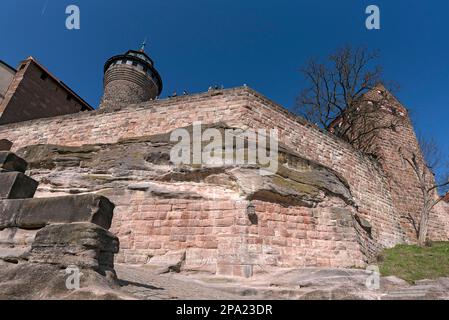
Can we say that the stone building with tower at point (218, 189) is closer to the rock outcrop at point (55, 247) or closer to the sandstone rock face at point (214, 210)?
the sandstone rock face at point (214, 210)

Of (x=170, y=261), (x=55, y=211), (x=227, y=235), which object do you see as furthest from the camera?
(x=227, y=235)

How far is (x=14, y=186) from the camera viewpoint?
4.54 metres

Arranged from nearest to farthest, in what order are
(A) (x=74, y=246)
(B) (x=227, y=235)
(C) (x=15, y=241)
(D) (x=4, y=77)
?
1. (A) (x=74, y=246)
2. (C) (x=15, y=241)
3. (B) (x=227, y=235)
4. (D) (x=4, y=77)

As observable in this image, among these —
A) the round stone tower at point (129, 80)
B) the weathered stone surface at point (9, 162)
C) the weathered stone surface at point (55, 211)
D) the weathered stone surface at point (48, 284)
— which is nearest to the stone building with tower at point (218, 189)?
the weathered stone surface at point (9, 162)

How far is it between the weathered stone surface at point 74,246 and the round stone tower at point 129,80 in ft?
66.5

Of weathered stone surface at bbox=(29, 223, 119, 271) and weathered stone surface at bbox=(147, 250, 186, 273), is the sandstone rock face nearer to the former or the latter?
weathered stone surface at bbox=(147, 250, 186, 273)

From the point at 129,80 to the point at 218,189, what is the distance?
61.7 ft

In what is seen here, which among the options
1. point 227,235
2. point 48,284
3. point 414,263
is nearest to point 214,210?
point 227,235

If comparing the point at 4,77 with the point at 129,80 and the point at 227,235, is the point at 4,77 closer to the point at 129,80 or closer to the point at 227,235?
the point at 129,80

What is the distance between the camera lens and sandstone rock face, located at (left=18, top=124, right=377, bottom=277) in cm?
736

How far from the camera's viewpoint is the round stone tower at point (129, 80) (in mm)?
23219

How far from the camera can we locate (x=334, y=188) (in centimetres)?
932

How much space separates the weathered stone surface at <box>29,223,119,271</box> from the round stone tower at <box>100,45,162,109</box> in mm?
20262
